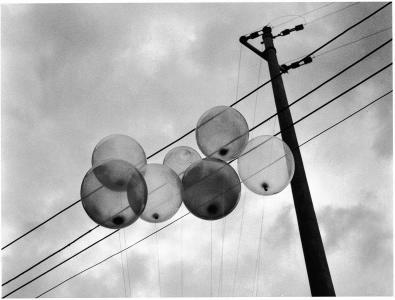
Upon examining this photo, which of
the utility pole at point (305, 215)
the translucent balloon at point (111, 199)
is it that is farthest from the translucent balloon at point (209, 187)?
the utility pole at point (305, 215)

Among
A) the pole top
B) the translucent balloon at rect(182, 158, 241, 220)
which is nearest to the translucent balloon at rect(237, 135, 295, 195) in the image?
the translucent balloon at rect(182, 158, 241, 220)

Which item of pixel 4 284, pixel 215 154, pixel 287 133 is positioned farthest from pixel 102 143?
pixel 4 284

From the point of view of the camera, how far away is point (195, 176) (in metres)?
3.57

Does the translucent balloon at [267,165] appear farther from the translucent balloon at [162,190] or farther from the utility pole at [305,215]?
the translucent balloon at [162,190]

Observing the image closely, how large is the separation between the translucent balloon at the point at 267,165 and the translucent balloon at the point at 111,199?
107 cm

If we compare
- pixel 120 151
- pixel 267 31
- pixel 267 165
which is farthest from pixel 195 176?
pixel 267 31

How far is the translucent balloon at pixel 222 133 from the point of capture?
3.84 m

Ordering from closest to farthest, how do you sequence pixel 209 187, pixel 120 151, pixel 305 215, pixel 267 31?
pixel 305 215, pixel 209 187, pixel 120 151, pixel 267 31

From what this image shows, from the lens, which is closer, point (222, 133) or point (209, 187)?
point (209, 187)

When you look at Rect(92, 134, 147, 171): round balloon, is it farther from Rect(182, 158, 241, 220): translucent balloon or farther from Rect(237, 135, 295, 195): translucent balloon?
→ Rect(237, 135, 295, 195): translucent balloon

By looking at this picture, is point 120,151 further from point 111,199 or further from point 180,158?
point 180,158

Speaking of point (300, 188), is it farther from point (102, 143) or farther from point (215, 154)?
point (102, 143)

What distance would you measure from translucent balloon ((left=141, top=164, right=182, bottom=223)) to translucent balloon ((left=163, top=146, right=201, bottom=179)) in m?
0.45

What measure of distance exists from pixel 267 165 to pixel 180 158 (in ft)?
3.53
